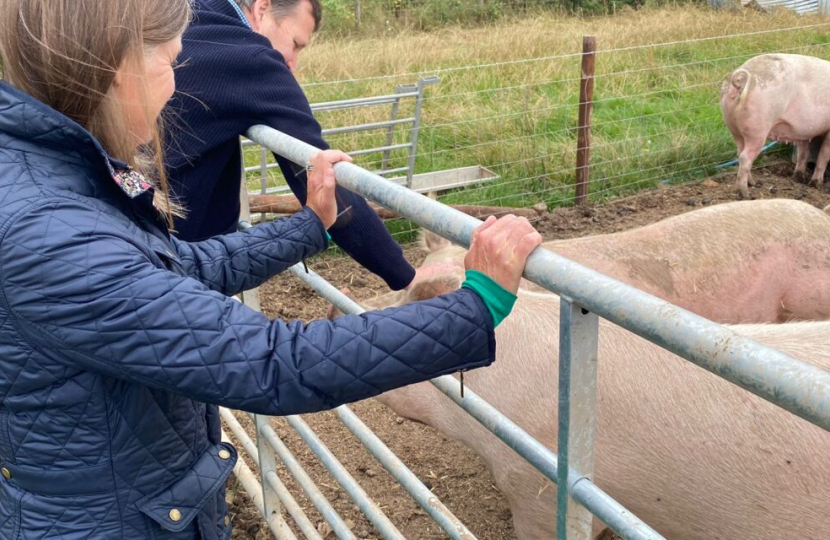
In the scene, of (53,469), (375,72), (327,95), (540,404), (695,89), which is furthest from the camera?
(375,72)

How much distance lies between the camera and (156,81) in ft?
4.37

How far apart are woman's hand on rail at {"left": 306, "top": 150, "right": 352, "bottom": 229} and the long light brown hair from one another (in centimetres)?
52

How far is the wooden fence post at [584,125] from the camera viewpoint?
7.00 meters

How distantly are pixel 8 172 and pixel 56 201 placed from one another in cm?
10

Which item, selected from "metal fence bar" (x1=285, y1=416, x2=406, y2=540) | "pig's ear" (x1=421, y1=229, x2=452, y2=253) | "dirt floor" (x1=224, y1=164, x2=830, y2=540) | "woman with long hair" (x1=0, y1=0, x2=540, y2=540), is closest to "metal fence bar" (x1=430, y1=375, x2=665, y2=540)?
"woman with long hair" (x1=0, y1=0, x2=540, y2=540)

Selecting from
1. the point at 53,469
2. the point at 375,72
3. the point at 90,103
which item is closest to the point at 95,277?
the point at 90,103

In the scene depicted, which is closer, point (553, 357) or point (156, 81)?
point (156, 81)

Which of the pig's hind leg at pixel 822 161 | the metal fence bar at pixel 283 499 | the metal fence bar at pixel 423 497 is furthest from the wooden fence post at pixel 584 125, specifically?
the metal fence bar at pixel 423 497


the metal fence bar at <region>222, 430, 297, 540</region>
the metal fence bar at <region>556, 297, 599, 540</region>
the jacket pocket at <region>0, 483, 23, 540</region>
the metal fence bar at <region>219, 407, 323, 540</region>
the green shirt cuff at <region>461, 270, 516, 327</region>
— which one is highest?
the green shirt cuff at <region>461, 270, 516, 327</region>

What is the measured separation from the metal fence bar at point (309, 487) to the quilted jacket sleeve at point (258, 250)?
86 centimetres

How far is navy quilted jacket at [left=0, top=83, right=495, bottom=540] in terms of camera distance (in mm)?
1174

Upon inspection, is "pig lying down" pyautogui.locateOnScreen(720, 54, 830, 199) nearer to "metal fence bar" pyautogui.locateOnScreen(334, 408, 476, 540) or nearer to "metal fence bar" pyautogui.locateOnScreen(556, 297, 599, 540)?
"metal fence bar" pyautogui.locateOnScreen(334, 408, 476, 540)

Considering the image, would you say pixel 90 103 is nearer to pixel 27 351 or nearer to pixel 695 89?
pixel 27 351

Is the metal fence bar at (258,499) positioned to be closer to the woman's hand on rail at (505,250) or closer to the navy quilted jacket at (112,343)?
the navy quilted jacket at (112,343)
